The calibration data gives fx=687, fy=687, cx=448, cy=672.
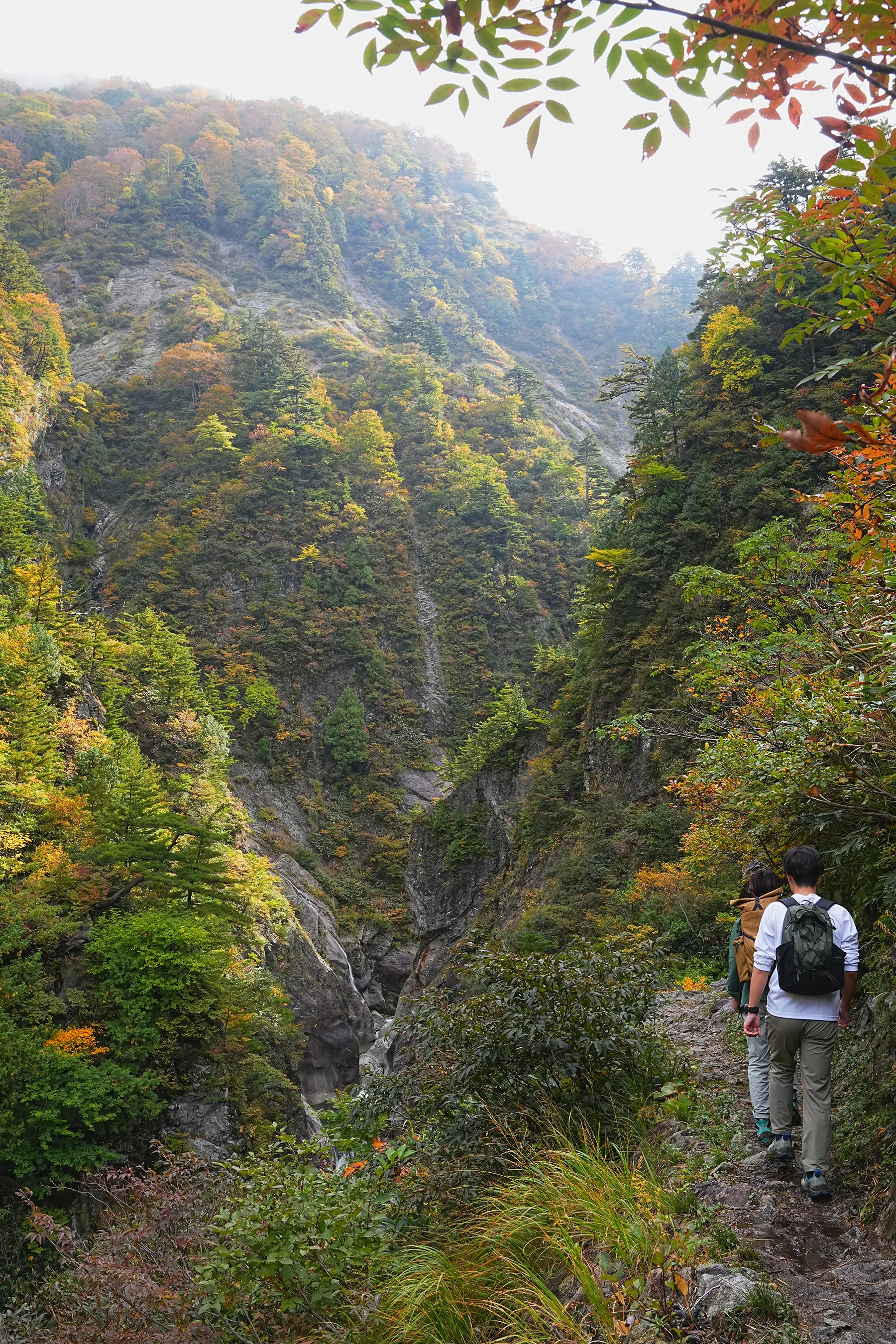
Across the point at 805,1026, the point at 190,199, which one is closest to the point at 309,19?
the point at 805,1026

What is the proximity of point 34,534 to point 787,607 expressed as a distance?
110ft

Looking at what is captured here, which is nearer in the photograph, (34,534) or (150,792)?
(150,792)

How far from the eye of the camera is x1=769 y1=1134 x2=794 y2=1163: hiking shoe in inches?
126

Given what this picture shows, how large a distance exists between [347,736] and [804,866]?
1276 inches

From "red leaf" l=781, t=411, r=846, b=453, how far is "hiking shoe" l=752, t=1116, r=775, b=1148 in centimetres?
362

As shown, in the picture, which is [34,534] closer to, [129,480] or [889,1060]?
[129,480]

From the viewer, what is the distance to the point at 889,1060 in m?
3.24

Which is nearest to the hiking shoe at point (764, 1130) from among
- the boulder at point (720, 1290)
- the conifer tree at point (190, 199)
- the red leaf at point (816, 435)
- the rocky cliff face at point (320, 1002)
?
the boulder at point (720, 1290)

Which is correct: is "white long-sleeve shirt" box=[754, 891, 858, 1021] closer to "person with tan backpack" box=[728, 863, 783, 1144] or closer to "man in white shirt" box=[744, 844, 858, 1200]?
"man in white shirt" box=[744, 844, 858, 1200]

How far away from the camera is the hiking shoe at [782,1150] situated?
321 cm

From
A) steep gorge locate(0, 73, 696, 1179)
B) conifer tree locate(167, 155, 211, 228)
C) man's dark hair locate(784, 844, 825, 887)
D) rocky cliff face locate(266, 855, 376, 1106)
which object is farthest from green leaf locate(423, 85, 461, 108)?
conifer tree locate(167, 155, 211, 228)

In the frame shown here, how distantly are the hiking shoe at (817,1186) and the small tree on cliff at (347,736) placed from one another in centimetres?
3204

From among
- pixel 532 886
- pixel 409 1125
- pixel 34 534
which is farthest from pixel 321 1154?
pixel 34 534

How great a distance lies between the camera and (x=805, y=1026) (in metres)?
3.11
